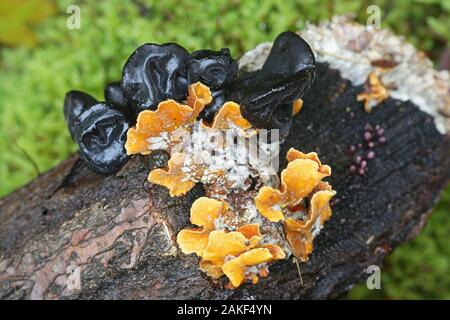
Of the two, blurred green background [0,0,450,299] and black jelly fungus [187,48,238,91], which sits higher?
black jelly fungus [187,48,238,91]

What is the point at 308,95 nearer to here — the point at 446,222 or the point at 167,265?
the point at 167,265

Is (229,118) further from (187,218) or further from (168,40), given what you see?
(168,40)

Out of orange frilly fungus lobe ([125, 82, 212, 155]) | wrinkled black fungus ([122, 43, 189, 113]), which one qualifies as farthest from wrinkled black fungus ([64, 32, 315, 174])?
orange frilly fungus lobe ([125, 82, 212, 155])

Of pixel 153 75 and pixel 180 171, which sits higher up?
pixel 153 75

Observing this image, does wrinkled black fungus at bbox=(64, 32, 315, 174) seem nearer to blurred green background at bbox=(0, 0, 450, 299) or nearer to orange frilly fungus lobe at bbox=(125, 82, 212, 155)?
orange frilly fungus lobe at bbox=(125, 82, 212, 155)

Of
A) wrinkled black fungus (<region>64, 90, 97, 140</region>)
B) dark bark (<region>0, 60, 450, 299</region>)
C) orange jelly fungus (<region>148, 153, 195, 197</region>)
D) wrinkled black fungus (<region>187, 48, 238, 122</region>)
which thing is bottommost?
dark bark (<region>0, 60, 450, 299</region>)

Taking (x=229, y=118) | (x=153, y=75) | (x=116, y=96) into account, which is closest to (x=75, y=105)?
(x=116, y=96)

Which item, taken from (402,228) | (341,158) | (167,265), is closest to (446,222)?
(402,228)
